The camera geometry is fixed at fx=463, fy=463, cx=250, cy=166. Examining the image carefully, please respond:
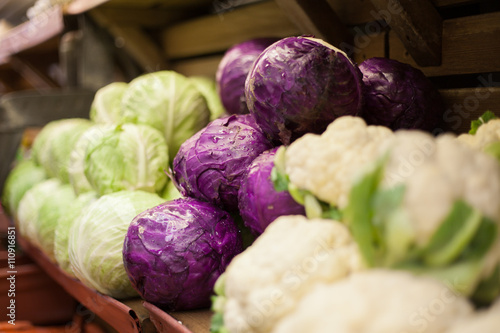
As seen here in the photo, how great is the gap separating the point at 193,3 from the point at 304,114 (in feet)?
6.73

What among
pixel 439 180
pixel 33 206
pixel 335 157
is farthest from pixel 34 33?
pixel 439 180

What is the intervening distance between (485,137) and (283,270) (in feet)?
2.11

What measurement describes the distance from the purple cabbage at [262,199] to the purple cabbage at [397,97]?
1.44 feet

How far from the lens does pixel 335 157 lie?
105 centimetres

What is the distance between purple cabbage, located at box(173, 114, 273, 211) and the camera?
158cm

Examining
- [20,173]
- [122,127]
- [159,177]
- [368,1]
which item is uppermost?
[368,1]

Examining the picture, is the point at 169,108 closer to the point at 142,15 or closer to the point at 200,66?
the point at 200,66

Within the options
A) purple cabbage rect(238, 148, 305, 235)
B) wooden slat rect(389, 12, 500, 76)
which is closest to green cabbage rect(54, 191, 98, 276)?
purple cabbage rect(238, 148, 305, 235)

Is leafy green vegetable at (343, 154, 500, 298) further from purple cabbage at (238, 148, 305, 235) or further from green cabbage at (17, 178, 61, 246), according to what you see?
green cabbage at (17, 178, 61, 246)

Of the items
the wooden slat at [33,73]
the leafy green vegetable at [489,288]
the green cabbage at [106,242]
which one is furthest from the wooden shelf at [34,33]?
the leafy green vegetable at [489,288]

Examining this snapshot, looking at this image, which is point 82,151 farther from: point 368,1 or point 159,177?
point 368,1

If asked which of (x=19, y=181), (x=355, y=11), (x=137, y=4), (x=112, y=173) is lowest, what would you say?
(x=19, y=181)

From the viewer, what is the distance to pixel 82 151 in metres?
2.53

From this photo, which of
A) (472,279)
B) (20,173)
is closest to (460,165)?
(472,279)
